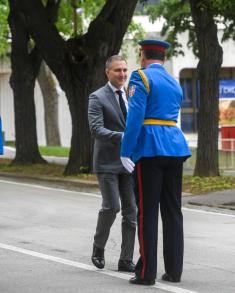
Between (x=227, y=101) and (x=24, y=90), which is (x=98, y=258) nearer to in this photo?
(x=24, y=90)

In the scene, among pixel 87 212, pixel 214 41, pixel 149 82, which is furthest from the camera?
pixel 214 41

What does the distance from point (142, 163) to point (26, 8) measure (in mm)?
11352

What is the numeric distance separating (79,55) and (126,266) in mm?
10338

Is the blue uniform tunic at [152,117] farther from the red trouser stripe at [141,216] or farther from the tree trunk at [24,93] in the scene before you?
the tree trunk at [24,93]

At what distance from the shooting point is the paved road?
7121 millimetres

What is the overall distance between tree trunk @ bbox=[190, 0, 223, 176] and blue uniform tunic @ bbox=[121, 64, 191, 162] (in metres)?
9.96

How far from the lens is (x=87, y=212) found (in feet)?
40.4

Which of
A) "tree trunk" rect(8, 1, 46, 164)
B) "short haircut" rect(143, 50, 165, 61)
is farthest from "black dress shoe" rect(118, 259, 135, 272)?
"tree trunk" rect(8, 1, 46, 164)

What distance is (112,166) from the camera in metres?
7.65

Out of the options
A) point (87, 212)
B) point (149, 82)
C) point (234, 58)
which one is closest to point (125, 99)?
point (149, 82)

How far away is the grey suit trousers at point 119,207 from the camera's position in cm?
766

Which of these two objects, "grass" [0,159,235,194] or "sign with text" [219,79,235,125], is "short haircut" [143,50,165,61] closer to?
"grass" [0,159,235,194]

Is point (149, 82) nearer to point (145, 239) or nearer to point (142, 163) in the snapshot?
point (142, 163)

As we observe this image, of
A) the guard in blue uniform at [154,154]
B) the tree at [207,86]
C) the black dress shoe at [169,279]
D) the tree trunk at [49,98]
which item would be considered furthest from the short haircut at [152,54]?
the tree trunk at [49,98]
